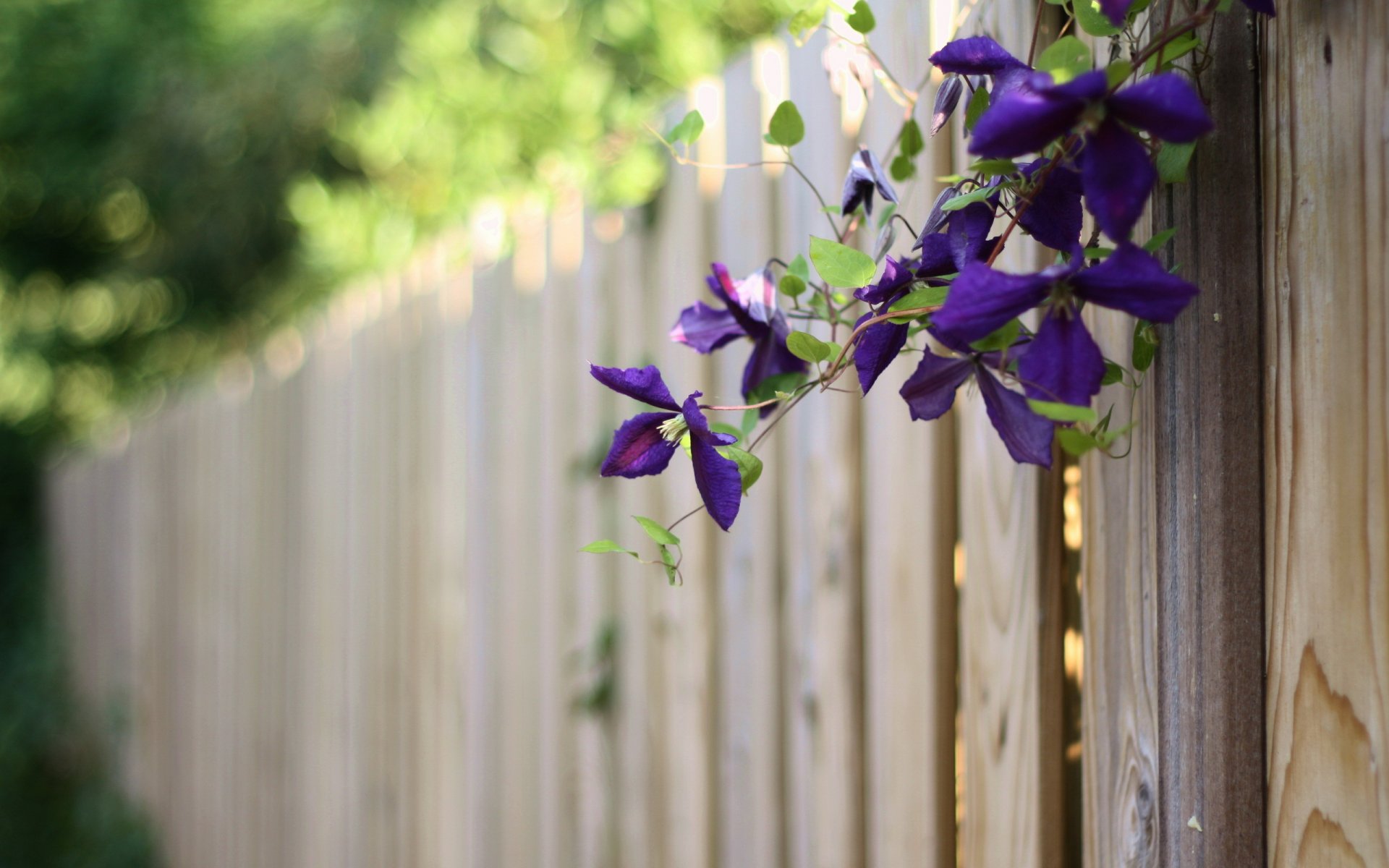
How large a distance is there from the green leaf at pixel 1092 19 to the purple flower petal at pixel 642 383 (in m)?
0.34

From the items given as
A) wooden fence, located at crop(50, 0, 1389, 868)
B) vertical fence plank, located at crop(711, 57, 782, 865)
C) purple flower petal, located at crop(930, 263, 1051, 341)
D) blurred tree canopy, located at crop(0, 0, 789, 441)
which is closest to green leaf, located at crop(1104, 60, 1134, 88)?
purple flower petal, located at crop(930, 263, 1051, 341)

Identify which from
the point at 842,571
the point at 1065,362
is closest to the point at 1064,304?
the point at 1065,362

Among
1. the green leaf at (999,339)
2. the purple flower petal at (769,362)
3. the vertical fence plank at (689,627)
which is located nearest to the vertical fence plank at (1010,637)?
the purple flower petal at (769,362)

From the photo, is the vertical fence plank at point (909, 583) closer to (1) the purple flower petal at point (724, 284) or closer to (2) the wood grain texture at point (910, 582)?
(2) the wood grain texture at point (910, 582)

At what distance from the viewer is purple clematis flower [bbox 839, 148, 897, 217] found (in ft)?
2.65

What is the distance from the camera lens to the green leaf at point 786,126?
872mm

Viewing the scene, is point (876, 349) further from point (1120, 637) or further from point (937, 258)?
point (1120, 637)

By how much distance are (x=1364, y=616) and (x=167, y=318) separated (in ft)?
28.5

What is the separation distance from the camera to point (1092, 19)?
660 mm

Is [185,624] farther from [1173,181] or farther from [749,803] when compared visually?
[1173,181]

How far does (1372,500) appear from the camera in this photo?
63cm

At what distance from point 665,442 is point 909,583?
1.65ft

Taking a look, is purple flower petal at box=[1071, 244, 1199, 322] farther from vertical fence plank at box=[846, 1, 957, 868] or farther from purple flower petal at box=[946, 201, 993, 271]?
vertical fence plank at box=[846, 1, 957, 868]

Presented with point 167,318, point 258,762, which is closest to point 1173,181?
point 258,762
